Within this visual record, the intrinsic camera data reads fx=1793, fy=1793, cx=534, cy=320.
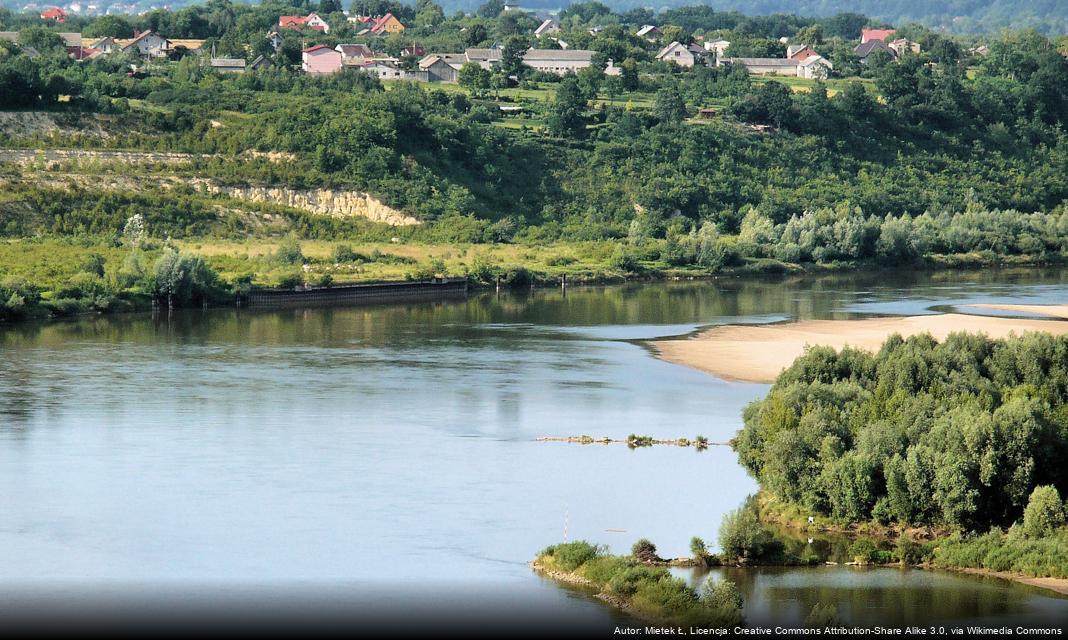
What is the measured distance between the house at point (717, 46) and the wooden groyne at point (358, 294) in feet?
171

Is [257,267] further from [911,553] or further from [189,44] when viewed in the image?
[189,44]

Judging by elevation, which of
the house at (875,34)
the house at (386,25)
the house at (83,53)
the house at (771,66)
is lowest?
the house at (83,53)

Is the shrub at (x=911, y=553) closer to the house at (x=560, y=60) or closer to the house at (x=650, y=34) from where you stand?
the house at (x=560, y=60)

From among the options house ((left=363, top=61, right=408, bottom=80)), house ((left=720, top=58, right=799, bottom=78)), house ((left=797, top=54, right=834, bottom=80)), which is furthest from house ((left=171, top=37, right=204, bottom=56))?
house ((left=797, top=54, right=834, bottom=80))

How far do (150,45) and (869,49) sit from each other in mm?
51377

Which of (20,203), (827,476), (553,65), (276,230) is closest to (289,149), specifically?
(276,230)

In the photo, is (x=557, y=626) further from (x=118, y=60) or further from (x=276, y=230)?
(x=118, y=60)

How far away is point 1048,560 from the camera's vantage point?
77.3ft

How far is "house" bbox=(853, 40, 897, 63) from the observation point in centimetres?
11625

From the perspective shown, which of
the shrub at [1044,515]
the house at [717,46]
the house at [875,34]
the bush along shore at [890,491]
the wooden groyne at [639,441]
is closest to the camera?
the bush along shore at [890,491]

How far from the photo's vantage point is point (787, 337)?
1866 inches

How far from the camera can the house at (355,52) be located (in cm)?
9499

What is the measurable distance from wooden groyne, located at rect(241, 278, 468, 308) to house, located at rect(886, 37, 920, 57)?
5711 cm

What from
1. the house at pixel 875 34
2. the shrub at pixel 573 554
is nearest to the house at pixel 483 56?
the house at pixel 875 34
